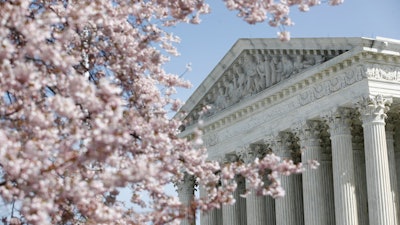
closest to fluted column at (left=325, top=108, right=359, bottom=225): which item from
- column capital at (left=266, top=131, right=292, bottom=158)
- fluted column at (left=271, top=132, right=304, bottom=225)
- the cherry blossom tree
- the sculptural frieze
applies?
the sculptural frieze

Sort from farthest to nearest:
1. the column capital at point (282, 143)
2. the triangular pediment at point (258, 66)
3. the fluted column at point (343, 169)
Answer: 1. the column capital at point (282, 143)
2. the triangular pediment at point (258, 66)
3. the fluted column at point (343, 169)

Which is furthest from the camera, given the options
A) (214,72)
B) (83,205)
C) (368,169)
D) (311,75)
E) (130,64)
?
(214,72)

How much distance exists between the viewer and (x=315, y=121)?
43.7 metres

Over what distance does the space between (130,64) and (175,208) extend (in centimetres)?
284

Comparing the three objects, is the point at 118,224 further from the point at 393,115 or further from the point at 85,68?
the point at 393,115

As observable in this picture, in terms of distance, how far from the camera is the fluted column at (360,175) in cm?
4241

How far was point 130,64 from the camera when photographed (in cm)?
1452

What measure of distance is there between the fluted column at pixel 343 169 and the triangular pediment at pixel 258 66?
10.5 ft

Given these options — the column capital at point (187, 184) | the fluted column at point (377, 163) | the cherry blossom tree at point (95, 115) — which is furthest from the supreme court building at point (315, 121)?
the cherry blossom tree at point (95, 115)

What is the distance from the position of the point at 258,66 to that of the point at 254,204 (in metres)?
8.70

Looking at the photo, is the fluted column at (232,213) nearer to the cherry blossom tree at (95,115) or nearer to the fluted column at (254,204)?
the fluted column at (254,204)

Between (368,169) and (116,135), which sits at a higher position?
(368,169)

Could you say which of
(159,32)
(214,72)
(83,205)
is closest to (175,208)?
(83,205)

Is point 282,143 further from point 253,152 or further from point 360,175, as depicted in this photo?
point 360,175
